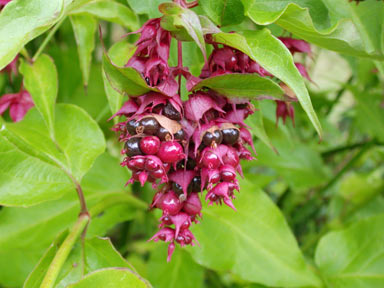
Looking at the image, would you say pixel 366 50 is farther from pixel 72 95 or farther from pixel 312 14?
pixel 72 95

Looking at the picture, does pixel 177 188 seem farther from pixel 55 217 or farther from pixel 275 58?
pixel 55 217

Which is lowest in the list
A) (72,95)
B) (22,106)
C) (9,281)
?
(9,281)

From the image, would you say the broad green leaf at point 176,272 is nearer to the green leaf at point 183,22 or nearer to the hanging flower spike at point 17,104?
the hanging flower spike at point 17,104

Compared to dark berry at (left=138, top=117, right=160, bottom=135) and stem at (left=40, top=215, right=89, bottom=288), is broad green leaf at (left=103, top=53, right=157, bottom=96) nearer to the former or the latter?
dark berry at (left=138, top=117, right=160, bottom=135)

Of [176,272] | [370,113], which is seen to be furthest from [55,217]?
[370,113]

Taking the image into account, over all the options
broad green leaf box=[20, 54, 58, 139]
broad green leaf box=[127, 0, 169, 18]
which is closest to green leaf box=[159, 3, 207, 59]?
broad green leaf box=[127, 0, 169, 18]

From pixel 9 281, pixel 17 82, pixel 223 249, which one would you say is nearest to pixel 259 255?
pixel 223 249
